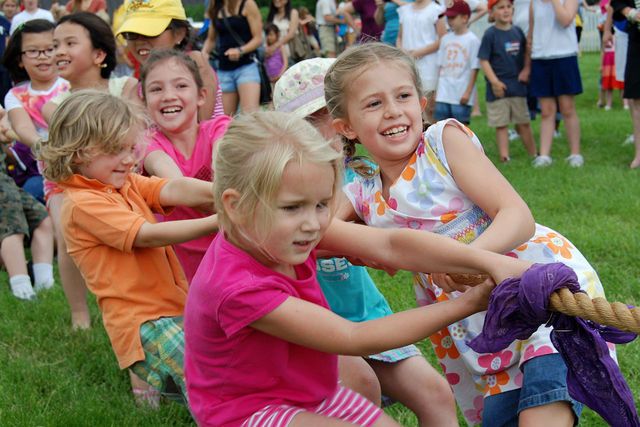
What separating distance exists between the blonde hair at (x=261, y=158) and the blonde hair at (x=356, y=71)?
0.61 metres

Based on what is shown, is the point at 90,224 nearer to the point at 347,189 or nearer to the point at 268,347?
the point at 347,189

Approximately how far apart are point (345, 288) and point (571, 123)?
17.5 feet

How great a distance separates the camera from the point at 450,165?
2309mm

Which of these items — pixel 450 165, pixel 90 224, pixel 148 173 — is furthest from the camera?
pixel 148 173

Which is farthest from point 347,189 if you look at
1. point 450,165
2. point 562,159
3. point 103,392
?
point 562,159

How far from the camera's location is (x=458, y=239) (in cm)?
232

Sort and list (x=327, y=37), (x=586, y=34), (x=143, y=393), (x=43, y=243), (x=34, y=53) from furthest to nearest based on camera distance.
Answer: (x=586, y=34) < (x=327, y=37) < (x=43, y=243) < (x=34, y=53) < (x=143, y=393)

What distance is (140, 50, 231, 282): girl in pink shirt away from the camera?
3.31 metres

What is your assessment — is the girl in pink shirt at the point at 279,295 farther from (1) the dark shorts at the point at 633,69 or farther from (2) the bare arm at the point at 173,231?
(1) the dark shorts at the point at 633,69

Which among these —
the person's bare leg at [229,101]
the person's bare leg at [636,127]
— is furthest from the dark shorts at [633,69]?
the person's bare leg at [229,101]

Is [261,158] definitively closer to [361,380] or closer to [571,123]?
[361,380]

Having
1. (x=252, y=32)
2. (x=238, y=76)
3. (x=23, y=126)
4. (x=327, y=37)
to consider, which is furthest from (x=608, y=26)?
(x=23, y=126)

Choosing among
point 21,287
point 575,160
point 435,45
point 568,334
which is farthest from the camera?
point 435,45

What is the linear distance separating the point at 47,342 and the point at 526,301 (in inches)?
127
